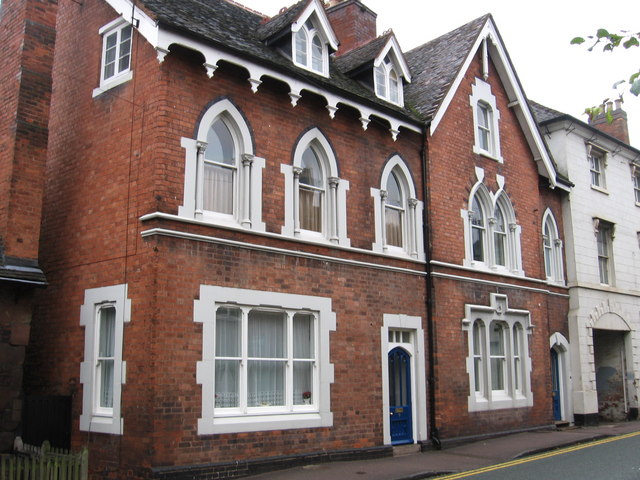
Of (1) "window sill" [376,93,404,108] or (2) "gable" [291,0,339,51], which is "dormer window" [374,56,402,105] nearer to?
(1) "window sill" [376,93,404,108]

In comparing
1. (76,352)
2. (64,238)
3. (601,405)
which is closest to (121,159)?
(64,238)

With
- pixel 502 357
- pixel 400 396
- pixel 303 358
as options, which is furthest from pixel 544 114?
pixel 303 358

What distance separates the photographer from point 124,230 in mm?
12750

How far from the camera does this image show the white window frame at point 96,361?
12.2m

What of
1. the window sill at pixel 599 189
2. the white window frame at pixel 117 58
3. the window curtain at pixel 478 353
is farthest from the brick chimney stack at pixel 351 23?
the window sill at pixel 599 189

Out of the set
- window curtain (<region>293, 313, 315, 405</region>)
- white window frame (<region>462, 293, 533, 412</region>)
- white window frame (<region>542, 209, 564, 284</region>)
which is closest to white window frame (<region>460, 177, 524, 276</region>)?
white window frame (<region>462, 293, 533, 412</region>)

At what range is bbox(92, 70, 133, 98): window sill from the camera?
1348 cm

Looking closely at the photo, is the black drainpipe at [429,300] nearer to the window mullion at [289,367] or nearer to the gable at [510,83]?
the gable at [510,83]

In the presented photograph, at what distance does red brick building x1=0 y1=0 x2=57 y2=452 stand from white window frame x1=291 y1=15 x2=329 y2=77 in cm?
510

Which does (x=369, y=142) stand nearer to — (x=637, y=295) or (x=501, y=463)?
(x=501, y=463)

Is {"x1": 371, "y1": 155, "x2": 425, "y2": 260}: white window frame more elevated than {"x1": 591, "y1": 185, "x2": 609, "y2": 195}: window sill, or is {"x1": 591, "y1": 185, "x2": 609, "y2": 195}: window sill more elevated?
{"x1": 591, "y1": 185, "x2": 609, "y2": 195}: window sill

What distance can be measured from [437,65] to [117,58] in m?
9.95

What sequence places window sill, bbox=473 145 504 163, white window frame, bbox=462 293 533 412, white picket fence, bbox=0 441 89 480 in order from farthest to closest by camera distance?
window sill, bbox=473 145 504 163
white window frame, bbox=462 293 533 412
white picket fence, bbox=0 441 89 480

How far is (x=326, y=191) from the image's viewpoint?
1537 centimetres
